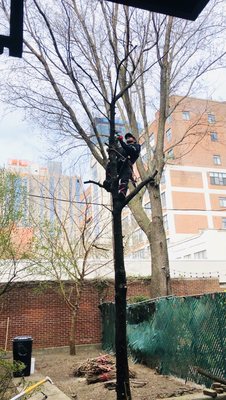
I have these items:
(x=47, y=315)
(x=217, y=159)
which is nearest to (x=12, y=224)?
(x=47, y=315)

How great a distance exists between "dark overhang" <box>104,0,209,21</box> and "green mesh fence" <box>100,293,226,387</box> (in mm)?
4743

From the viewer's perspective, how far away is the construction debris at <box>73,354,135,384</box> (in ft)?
23.9

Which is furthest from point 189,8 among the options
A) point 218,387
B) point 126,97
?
point 126,97

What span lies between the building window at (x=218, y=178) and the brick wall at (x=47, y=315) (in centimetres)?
2972

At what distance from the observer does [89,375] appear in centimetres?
752

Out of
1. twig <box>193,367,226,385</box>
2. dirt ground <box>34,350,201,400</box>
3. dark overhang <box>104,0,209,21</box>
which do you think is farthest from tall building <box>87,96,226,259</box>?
dark overhang <box>104,0,209,21</box>

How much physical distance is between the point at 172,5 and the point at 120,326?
3.52 m

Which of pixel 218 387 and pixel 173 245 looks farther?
pixel 173 245

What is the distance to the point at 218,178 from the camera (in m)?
41.1

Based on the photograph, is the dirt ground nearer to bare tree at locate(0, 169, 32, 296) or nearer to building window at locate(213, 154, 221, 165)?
bare tree at locate(0, 169, 32, 296)

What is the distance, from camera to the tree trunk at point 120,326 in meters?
4.24

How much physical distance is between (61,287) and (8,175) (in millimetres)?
4261

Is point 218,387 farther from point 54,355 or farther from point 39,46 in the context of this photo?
point 39,46

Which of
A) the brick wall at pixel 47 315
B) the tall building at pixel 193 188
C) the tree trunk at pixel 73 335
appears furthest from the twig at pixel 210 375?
the tall building at pixel 193 188
